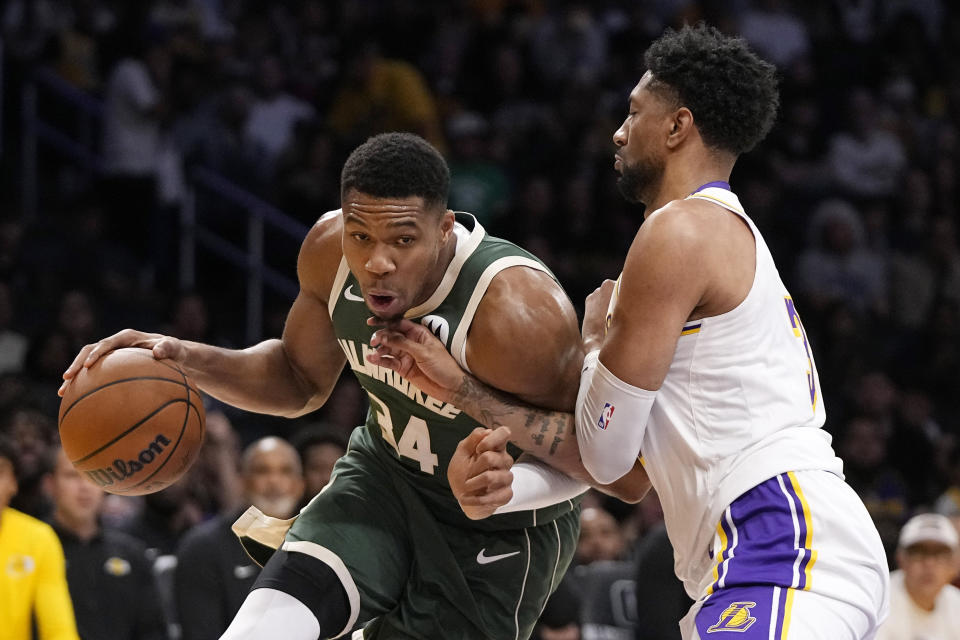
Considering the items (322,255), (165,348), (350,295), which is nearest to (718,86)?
(350,295)

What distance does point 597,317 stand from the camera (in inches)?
152

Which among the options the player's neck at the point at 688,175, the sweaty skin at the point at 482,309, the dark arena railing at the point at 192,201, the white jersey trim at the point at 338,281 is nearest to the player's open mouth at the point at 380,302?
the sweaty skin at the point at 482,309

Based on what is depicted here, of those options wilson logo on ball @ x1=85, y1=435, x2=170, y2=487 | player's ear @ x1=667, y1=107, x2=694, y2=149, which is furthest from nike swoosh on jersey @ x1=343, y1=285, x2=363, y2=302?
player's ear @ x1=667, y1=107, x2=694, y2=149

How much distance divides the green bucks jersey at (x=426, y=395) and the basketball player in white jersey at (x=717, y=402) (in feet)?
1.73

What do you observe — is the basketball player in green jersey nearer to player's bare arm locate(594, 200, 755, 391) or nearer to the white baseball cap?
player's bare arm locate(594, 200, 755, 391)

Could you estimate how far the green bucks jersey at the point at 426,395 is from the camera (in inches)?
152

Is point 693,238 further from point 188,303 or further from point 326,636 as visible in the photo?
point 188,303

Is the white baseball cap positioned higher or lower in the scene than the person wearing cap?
higher

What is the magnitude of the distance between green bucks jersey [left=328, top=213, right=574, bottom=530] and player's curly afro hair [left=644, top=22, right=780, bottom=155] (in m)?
0.73

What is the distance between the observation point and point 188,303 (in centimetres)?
932

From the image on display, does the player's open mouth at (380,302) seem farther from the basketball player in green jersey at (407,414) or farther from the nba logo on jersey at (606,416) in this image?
the nba logo on jersey at (606,416)

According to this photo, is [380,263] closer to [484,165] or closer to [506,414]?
[506,414]

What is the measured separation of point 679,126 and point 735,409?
2.43 feet

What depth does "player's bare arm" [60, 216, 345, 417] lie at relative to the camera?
4.20m
